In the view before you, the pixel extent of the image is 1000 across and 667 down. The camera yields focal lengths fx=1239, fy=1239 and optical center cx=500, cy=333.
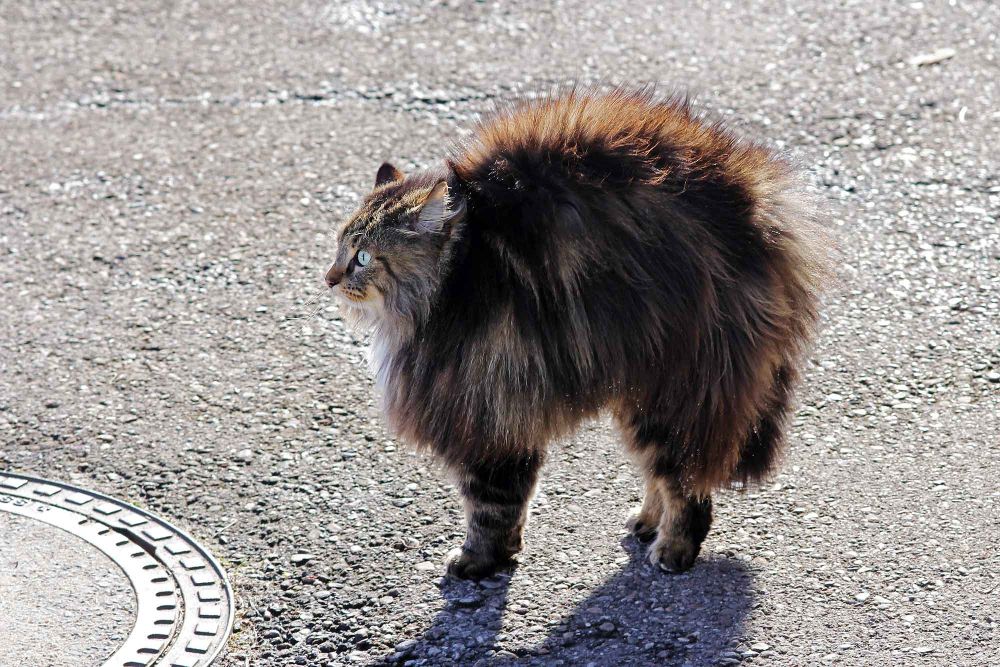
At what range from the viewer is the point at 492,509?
3.71 m

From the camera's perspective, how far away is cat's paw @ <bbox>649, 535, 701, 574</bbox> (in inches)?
148

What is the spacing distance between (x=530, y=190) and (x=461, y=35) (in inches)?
174

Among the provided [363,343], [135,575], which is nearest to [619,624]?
[135,575]

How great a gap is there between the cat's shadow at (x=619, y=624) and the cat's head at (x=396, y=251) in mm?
871

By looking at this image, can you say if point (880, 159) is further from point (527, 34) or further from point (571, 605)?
point (571, 605)

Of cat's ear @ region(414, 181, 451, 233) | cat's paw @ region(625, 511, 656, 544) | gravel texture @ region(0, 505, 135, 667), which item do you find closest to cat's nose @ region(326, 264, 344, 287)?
cat's ear @ region(414, 181, 451, 233)

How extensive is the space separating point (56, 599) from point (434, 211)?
1.61m

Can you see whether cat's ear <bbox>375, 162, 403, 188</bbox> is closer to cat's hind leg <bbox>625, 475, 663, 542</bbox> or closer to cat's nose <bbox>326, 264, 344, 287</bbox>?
cat's nose <bbox>326, 264, 344, 287</bbox>

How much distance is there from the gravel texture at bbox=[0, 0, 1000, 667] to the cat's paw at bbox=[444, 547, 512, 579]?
5 cm

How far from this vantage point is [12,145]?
662 cm

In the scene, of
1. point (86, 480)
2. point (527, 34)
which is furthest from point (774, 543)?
point (527, 34)

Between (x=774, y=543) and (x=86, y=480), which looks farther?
(x=86, y=480)

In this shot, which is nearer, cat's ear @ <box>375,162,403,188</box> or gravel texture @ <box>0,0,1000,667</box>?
gravel texture @ <box>0,0,1000,667</box>

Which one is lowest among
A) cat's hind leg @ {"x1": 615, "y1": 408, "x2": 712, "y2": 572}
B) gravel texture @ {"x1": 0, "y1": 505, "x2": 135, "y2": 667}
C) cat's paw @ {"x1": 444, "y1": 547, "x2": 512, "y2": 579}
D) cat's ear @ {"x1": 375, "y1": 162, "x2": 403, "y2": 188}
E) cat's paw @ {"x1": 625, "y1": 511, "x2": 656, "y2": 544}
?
gravel texture @ {"x1": 0, "y1": 505, "x2": 135, "y2": 667}
